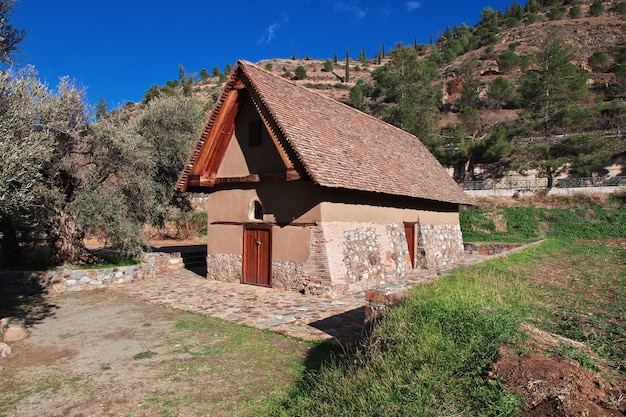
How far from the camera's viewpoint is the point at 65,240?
13.7 meters

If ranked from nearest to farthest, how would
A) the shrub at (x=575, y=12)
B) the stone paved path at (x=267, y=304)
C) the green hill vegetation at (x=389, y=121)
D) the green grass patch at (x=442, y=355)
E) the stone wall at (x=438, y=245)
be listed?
the green grass patch at (x=442, y=355) → the stone paved path at (x=267, y=304) → the green hill vegetation at (x=389, y=121) → the stone wall at (x=438, y=245) → the shrub at (x=575, y=12)

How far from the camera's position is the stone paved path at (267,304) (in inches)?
325

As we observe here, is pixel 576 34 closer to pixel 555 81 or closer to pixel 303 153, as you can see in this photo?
pixel 555 81

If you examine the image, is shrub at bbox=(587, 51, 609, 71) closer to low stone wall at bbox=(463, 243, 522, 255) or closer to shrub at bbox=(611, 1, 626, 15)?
shrub at bbox=(611, 1, 626, 15)

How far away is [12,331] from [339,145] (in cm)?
1020

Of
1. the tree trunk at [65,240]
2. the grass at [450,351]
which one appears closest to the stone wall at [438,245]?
the grass at [450,351]

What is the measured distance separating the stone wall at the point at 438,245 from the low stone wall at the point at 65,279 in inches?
461

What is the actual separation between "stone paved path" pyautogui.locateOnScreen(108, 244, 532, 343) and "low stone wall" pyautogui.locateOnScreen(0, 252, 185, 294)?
39 centimetres

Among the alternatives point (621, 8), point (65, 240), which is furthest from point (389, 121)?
point (621, 8)

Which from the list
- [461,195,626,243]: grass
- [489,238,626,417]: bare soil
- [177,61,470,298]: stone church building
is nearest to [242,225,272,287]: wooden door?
[177,61,470,298]: stone church building

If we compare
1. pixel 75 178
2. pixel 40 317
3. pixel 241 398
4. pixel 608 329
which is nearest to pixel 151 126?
pixel 75 178

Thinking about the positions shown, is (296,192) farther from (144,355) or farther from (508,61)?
(508,61)

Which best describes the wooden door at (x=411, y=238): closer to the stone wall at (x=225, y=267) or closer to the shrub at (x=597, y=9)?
the stone wall at (x=225, y=267)

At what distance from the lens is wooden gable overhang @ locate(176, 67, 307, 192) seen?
11984 mm
